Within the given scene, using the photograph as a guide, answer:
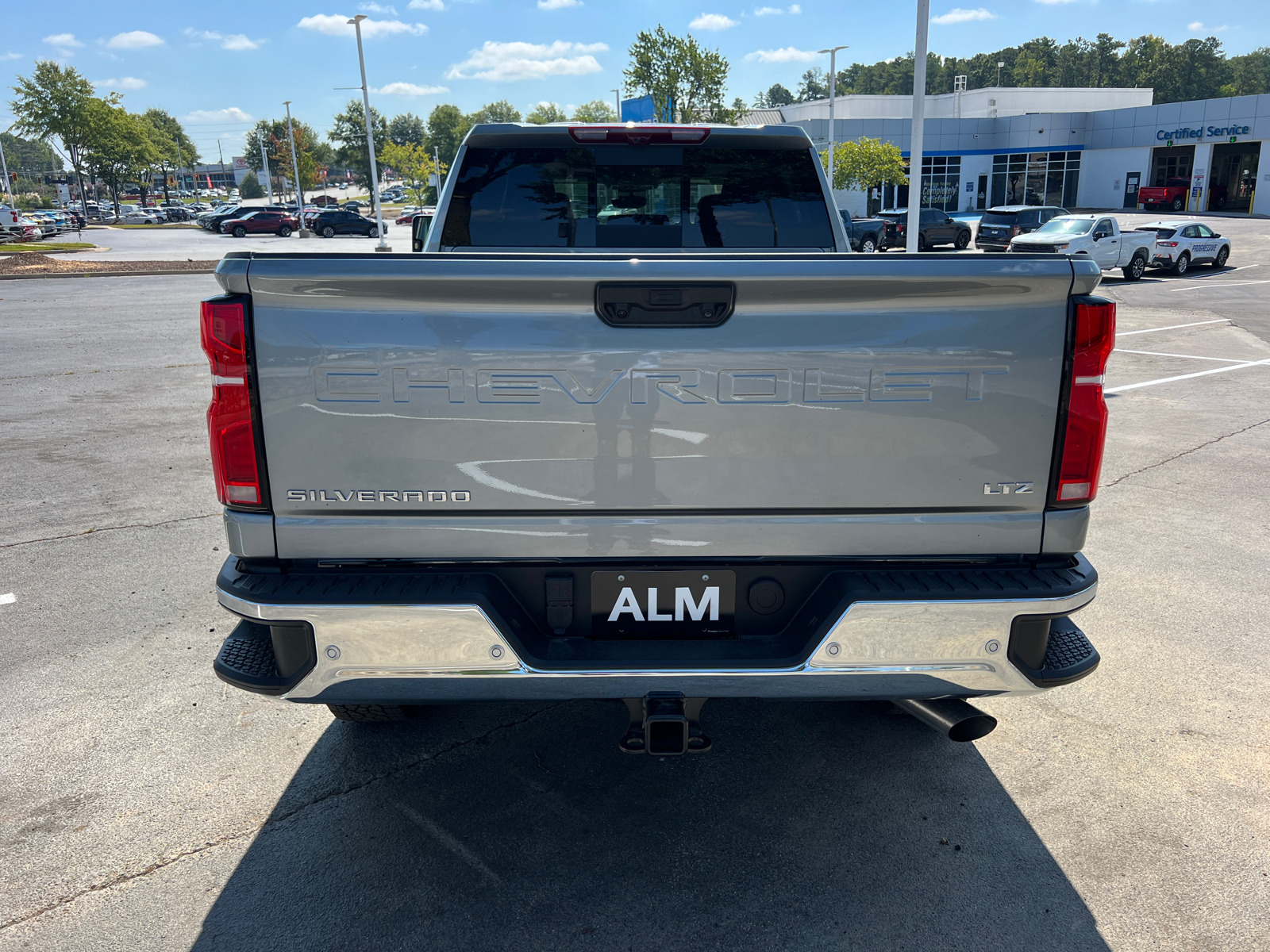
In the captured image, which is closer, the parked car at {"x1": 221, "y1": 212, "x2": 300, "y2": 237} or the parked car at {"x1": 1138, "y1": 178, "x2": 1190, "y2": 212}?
the parked car at {"x1": 221, "y1": 212, "x2": 300, "y2": 237}

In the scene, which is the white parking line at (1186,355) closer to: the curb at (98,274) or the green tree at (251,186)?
the curb at (98,274)

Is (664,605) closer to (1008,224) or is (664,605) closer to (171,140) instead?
(1008,224)

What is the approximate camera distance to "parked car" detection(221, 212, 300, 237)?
2103 inches

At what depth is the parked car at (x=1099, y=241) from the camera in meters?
24.1

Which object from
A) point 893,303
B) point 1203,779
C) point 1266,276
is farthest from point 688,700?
point 1266,276

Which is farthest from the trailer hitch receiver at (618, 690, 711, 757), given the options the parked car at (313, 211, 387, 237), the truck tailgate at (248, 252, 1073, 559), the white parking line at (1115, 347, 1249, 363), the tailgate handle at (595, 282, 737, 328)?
the parked car at (313, 211, 387, 237)

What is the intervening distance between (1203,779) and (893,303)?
7.67 ft

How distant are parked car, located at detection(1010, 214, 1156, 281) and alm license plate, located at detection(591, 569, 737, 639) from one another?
24.2m

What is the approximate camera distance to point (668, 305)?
94.7 inches

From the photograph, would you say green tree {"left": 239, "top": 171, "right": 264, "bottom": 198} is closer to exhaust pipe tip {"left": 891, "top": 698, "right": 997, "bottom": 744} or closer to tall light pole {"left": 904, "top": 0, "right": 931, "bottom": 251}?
tall light pole {"left": 904, "top": 0, "right": 931, "bottom": 251}

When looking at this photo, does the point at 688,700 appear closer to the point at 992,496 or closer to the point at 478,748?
the point at 992,496

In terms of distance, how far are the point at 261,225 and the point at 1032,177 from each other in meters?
50.8

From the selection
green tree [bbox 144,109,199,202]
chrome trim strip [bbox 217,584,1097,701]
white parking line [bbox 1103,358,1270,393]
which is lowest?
white parking line [bbox 1103,358,1270,393]

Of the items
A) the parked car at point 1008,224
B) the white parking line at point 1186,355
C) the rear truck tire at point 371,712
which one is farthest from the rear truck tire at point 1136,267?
the rear truck tire at point 371,712
